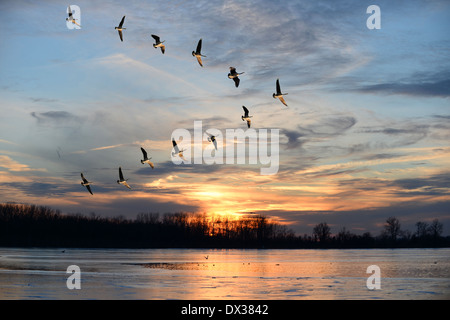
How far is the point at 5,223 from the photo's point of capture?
12962 centimetres

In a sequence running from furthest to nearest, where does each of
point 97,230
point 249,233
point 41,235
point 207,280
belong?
point 249,233 → point 97,230 → point 41,235 → point 207,280

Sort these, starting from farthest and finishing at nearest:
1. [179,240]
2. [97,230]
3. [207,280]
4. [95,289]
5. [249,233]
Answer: [249,233], [179,240], [97,230], [207,280], [95,289]

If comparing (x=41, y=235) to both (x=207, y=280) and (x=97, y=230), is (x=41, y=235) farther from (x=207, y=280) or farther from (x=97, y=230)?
(x=207, y=280)

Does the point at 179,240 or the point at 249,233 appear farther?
the point at 249,233
